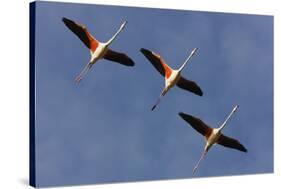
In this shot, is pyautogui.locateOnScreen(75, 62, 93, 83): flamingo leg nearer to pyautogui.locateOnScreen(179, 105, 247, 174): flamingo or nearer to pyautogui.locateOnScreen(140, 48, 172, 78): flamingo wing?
pyautogui.locateOnScreen(140, 48, 172, 78): flamingo wing

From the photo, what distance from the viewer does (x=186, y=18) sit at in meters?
9.46

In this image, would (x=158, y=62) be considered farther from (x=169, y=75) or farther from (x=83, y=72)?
(x=83, y=72)

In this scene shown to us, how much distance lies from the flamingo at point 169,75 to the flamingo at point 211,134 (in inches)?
13.4

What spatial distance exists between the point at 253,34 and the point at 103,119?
2.40 m

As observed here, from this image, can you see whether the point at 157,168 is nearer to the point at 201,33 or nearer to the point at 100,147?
the point at 100,147

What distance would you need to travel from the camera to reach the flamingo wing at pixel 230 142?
9.66m

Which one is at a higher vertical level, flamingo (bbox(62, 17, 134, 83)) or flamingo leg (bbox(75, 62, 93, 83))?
flamingo (bbox(62, 17, 134, 83))

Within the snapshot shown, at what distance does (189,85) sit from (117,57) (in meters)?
1.04

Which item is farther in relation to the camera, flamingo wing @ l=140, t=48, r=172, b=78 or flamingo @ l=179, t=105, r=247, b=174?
flamingo @ l=179, t=105, r=247, b=174

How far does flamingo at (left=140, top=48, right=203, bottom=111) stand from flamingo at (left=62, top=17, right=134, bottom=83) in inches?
10.8

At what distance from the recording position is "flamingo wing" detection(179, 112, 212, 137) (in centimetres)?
941

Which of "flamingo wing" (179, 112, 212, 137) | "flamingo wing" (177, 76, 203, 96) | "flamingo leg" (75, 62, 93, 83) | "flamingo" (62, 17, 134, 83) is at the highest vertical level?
"flamingo wing" (177, 76, 203, 96)

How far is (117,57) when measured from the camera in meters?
8.97

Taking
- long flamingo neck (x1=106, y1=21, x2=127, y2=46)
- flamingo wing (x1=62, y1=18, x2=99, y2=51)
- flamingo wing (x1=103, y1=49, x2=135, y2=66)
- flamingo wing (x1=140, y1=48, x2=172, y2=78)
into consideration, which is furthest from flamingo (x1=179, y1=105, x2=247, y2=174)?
flamingo wing (x1=62, y1=18, x2=99, y2=51)
